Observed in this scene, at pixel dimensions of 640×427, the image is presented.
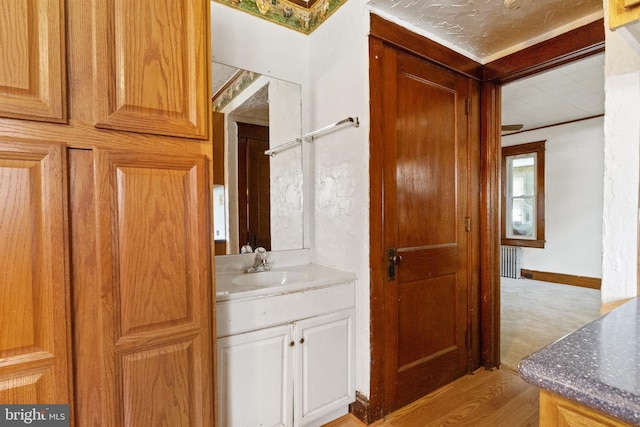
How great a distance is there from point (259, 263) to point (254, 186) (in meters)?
0.51

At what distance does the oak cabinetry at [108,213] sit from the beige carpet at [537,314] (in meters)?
2.39

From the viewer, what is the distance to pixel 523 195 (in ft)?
17.0

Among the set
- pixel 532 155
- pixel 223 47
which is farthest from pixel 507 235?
pixel 223 47

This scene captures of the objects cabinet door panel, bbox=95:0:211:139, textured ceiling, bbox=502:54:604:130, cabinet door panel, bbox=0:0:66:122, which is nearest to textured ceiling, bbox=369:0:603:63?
textured ceiling, bbox=502:54:604:130

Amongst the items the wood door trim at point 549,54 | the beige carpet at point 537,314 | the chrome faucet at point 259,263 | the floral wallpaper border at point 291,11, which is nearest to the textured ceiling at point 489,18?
the wood door trim at point 549,54

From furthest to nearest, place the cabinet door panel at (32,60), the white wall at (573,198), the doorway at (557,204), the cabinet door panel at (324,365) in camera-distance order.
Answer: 1. the white wall at (573,198)
2. the doorway at (557,204)
3. the cabinet door panel at (324,365)
4. the cabinet door panel at (32,60)

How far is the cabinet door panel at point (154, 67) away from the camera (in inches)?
36.3

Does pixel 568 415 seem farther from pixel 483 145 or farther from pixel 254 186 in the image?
pixel 483 145

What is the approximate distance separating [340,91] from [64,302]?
1650 mm

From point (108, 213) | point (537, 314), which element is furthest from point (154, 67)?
point (537, 314)

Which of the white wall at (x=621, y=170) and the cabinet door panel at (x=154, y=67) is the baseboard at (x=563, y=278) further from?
the cabinet door panel at (x=154, y=67)

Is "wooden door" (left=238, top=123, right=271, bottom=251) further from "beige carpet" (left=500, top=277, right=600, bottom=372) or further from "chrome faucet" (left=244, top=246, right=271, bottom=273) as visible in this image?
"beige carpet" (left=500, top=277, right=600, bottom=372)

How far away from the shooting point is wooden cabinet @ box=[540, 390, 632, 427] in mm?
531

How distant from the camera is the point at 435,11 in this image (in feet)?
5.66
